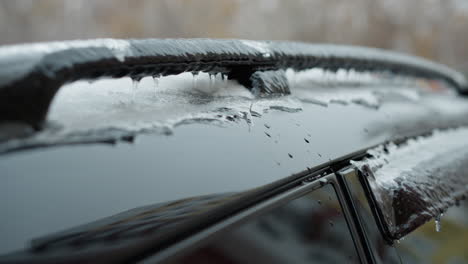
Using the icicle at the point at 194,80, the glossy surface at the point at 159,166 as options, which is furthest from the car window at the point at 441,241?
the icicle at the point at 194,80

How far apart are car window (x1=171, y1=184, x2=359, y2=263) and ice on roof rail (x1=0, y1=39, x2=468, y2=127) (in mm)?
327

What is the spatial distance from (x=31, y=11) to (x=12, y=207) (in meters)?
31.7

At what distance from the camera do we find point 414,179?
4.30 feet

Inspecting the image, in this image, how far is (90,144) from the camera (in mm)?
771

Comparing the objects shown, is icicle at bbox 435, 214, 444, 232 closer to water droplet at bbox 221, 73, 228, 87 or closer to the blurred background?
water droplet at bbox 221, 73, 228, 87

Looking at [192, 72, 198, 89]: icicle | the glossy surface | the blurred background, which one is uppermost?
the blurred background

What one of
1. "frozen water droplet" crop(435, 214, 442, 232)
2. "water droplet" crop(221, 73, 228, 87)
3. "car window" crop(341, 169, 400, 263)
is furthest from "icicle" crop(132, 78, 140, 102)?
"frozen water droplet" crop(435, 214, 442, 232)

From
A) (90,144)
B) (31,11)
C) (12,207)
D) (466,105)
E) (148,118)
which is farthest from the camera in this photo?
(31,11)

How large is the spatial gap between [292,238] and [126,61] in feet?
1.47

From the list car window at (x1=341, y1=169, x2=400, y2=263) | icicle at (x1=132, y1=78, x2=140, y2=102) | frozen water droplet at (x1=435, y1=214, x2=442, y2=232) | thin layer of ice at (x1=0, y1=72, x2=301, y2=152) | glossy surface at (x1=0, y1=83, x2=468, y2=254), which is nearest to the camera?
glossy surface at (x1=0, y1=83, x2=468, y2=254)

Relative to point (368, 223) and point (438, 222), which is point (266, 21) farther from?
point (368, 223)

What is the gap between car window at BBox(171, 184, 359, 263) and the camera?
809 mm

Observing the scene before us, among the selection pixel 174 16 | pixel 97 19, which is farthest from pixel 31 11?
pixel 174 16

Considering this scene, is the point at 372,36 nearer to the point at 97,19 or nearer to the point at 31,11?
the point at 97,19
